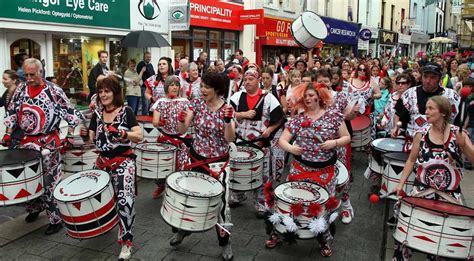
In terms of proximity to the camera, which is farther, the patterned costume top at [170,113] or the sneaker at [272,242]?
the patterned costume top at [170,113]

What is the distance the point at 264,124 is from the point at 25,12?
6935 millimetres

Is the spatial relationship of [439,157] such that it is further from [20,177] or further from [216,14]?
[216,14]

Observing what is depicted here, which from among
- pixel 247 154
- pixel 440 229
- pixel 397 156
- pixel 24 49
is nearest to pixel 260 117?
pixel 247 154

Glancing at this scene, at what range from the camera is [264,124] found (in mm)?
5410

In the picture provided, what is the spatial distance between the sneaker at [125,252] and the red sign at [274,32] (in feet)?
53.8

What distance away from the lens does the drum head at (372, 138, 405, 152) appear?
5414 millimetres

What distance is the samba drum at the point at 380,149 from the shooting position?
5418mm

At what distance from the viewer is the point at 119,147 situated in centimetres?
429

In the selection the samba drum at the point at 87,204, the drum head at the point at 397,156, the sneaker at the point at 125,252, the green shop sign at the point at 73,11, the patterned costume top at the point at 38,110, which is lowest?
the sneaker at the point at 125,252

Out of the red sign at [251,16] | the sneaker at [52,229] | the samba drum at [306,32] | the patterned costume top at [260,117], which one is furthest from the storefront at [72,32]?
the patterned costume top at [260,117]

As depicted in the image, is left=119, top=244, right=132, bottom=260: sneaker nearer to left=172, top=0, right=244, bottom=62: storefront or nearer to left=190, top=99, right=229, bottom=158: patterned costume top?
left=190, top=99, right=229, bottom=158: patterned costume top

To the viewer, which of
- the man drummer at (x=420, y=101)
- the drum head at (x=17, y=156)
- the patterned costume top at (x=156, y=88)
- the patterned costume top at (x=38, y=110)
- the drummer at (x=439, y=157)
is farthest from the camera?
the patterned costume top at (x=156, y=88)

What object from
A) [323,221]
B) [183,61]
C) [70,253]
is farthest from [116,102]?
[183,61]

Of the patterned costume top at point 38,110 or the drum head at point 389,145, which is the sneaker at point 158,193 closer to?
the patterned costume top at point 38,110
